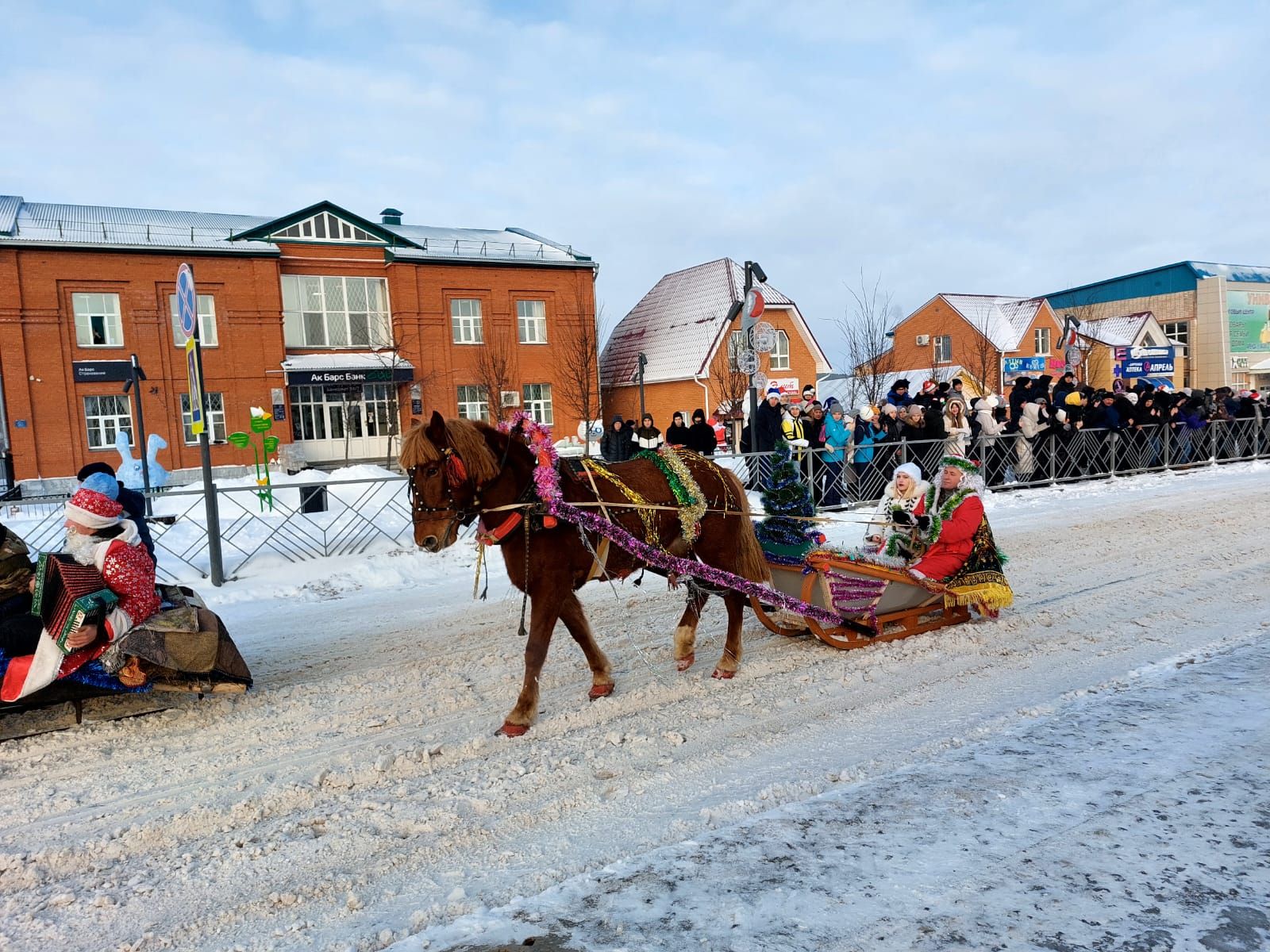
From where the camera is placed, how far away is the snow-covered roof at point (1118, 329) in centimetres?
4406

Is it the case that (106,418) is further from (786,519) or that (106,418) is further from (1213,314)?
(1213,314)

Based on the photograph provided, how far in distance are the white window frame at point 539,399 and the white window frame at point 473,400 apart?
4.77 ft

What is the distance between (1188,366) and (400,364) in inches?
1945

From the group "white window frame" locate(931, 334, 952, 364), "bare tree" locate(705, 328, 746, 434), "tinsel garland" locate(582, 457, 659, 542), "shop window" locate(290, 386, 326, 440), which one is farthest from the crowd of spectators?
"white window frame" locate(931, 334, 952, 364)

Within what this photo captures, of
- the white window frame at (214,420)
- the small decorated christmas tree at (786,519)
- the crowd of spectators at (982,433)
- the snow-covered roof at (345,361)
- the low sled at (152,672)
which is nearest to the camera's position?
the low sled at (152,672)

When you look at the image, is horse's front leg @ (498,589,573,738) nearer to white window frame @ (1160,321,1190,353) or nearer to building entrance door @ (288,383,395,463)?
building entrance door @ (288,383,395,463)

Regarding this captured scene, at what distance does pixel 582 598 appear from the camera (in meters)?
8.05

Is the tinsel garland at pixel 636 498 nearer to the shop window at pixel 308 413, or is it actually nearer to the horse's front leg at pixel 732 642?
the horse's front leg at pixel 732 642

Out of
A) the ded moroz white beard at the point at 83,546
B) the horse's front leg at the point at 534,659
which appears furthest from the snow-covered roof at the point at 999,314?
the ded moroz white beard at the point at 83,546

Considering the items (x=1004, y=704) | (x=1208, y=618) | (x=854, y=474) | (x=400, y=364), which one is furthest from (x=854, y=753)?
(x=400, y=364)

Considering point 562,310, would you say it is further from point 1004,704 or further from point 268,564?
point 1004,704

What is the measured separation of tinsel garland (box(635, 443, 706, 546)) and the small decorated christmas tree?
100 centimetres

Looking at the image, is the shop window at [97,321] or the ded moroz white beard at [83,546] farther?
the shop window at [97,321]

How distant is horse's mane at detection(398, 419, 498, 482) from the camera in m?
4.41
